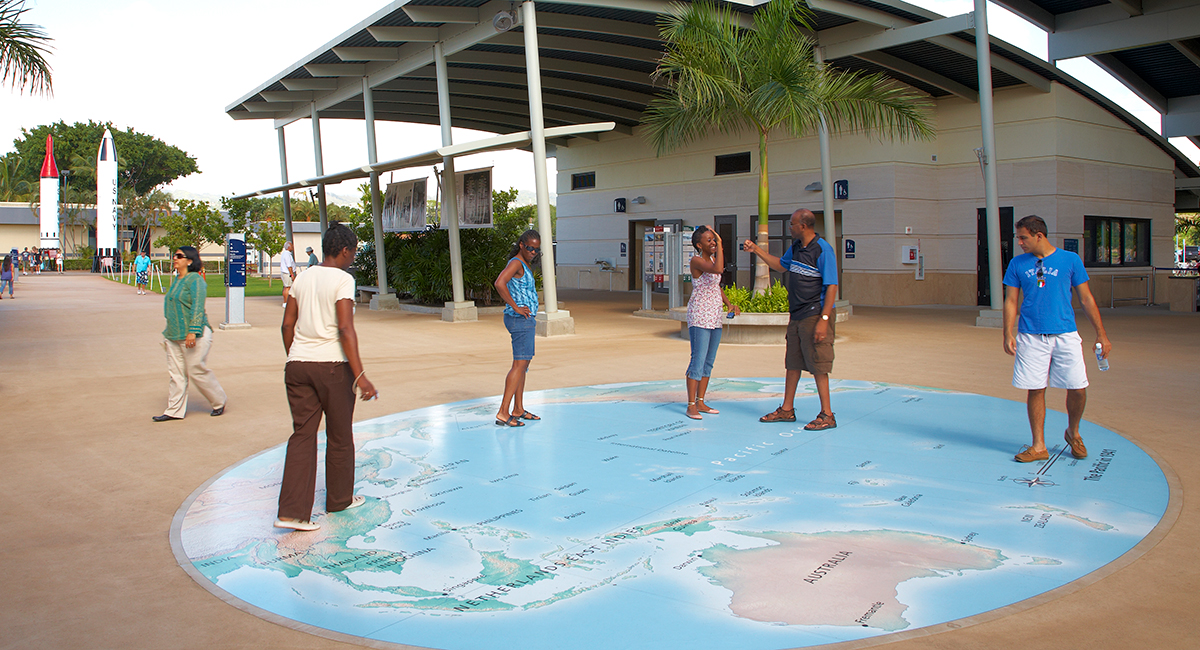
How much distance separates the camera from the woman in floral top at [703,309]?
7.04 m

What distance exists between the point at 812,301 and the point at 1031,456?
1.92 metres

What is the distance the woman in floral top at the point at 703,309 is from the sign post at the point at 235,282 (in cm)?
1089

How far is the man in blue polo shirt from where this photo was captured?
6566 mm

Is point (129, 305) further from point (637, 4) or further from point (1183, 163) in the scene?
point (1183, 163)

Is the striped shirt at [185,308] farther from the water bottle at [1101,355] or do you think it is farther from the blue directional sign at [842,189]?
the blue directional sign at [842,189]

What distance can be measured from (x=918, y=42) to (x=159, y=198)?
212ft

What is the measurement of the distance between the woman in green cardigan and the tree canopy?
71.3 meters

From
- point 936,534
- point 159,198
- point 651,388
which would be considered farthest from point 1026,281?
point 159,198

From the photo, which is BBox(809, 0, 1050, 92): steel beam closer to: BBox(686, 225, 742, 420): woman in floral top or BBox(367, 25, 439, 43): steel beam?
BBox(367, 25, 439, 43): steel beam

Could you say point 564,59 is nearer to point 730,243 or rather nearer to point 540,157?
point 540,157

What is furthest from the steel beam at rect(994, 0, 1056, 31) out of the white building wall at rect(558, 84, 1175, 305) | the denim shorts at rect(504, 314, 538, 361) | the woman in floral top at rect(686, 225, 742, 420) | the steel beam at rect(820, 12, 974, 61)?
the denim shorts at rect(504, 314, 538, 361)

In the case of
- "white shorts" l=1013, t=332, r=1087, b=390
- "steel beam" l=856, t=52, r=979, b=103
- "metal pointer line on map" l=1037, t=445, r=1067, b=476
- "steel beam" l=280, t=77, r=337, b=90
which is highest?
"steel beam" l=280, t=77, r=337, b=90

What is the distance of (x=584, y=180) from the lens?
3069 centimetres

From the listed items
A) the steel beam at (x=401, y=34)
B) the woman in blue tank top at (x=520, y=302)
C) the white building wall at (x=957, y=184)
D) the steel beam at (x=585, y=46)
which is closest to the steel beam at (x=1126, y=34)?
the white building wall at (x=957, y=184)
